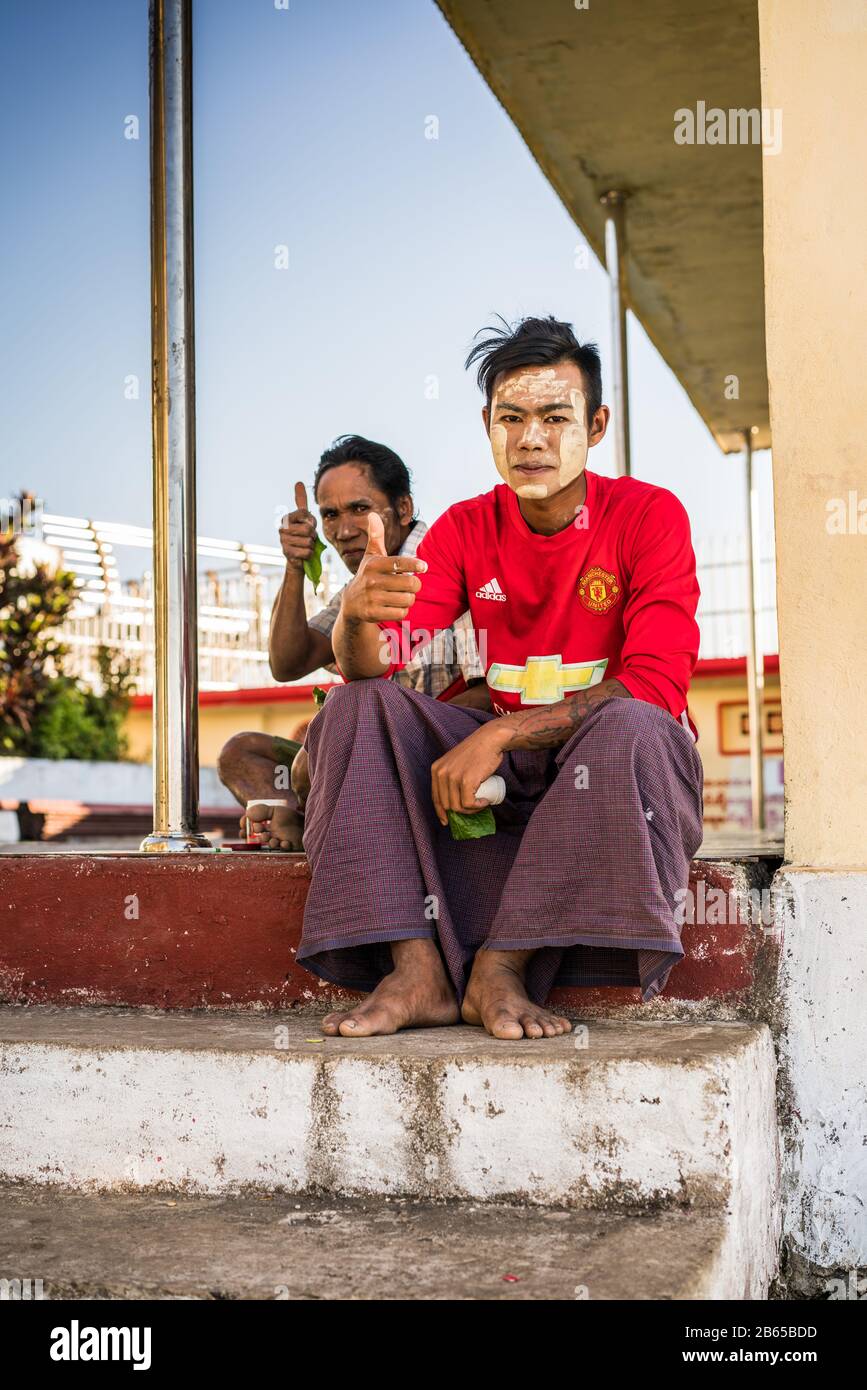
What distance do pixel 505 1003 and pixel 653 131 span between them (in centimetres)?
395

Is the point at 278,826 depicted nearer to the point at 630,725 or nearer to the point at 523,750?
the point at 523,750

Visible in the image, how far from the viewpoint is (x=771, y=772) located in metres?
13.2

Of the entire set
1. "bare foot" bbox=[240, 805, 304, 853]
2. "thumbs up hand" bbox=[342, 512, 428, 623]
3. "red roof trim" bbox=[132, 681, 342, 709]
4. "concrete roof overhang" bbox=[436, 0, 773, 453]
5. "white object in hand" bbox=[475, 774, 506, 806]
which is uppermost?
"concrete roof overhang" bbox=[436, 0, 773, 453]

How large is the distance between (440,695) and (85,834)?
4.90m

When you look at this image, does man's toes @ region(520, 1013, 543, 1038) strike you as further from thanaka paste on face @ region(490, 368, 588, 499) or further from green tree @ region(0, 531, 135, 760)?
green tree @ region(0, 531, 135, 760)

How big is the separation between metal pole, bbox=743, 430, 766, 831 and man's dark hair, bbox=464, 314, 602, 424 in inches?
201

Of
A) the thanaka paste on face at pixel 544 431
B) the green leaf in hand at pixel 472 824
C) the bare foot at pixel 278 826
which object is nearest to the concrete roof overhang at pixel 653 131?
the thanaka paste on face at pixel 544 431

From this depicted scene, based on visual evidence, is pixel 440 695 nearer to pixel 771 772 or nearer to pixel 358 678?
pixel 358 678

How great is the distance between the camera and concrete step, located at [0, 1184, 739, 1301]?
1584mm

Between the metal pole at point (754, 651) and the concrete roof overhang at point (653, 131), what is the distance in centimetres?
122

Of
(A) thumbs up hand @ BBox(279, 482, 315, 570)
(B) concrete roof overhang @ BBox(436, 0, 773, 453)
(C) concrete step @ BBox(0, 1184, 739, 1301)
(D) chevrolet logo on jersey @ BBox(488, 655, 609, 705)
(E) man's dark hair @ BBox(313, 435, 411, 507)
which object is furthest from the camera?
(B) concrete roof overhang @ BBox(436, 0, 773, 453)

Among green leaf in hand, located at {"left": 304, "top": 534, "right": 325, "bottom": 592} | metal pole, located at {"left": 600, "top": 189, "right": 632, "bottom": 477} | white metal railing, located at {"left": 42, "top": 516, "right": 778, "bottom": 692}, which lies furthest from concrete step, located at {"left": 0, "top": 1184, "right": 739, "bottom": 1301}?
white metal railing, located at {"left": 42, "top": 516, "right": 778, "bottom": 692}

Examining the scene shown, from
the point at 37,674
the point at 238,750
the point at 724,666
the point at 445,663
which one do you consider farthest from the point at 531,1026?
the point at 724,666

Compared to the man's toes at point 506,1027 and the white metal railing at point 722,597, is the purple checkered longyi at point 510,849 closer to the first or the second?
the man's toes at point 506,1027
